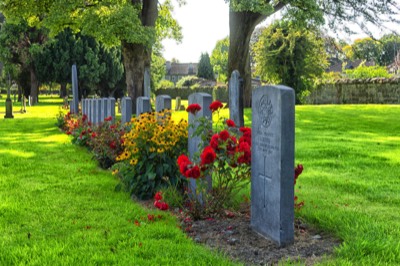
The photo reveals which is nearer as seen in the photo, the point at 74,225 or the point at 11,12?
the point at 74,225

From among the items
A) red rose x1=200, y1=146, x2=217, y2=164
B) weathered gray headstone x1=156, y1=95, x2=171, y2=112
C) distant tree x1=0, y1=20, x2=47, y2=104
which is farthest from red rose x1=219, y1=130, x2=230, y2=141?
distant tree x1=0, y1=20, x2=47, y2=104

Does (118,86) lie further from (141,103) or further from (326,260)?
(326,260)

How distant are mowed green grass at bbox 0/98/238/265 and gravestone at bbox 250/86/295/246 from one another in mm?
736

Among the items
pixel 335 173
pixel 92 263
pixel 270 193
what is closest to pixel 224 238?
pixel 270 193

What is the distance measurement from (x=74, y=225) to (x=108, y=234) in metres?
0.60

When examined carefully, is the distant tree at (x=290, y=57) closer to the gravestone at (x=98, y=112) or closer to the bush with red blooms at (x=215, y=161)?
the gravestone at (x=98, y=112)

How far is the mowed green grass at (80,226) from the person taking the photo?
13.7 ft

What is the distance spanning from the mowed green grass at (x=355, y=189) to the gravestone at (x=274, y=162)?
61 centimetres

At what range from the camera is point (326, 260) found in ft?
13.4

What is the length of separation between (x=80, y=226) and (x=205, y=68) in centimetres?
9212

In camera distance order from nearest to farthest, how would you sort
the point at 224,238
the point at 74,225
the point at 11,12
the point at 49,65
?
the point at 224,238, the point at 74,225, the point at 11,12, the point at 49,65

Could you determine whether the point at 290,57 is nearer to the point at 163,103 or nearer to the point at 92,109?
the point at 92,109

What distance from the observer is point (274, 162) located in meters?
4.54

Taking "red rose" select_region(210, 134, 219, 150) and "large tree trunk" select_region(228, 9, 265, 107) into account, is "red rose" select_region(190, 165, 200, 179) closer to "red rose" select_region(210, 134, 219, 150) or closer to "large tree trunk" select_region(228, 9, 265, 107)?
"red rose" select_region(210, 134, 219, 150)
